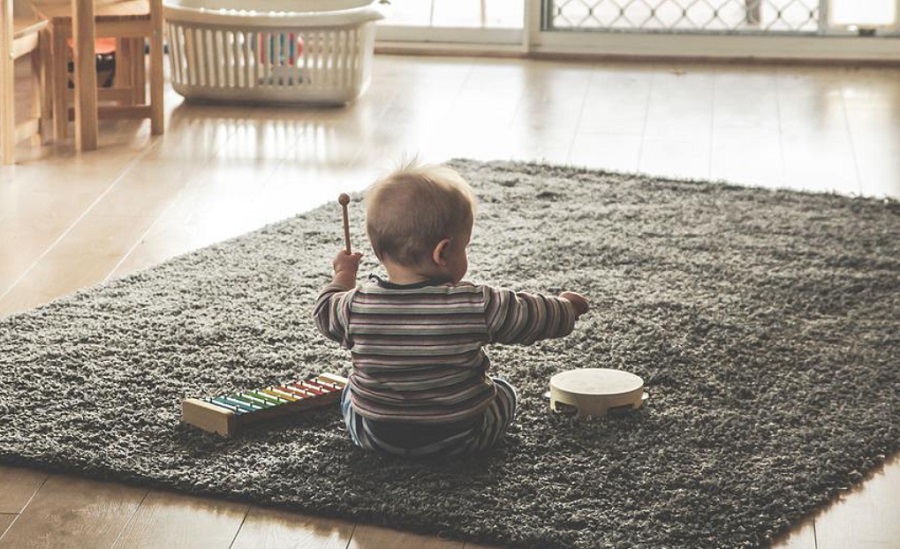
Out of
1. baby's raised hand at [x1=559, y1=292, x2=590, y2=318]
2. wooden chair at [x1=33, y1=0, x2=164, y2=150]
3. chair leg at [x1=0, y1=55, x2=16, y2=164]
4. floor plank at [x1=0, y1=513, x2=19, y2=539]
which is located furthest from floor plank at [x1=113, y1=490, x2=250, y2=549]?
wooden chair at [x1=33, y1=0, x2=164, y2=150]

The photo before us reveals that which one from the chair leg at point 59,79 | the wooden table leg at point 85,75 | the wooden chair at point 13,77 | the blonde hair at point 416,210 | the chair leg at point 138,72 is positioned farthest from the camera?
the chair leg at point 138,72

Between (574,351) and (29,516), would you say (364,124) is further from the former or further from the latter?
(29,516)

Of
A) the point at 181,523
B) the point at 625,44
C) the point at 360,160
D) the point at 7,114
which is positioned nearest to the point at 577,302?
the point at 181,523

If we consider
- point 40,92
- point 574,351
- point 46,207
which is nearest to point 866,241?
point 574,351

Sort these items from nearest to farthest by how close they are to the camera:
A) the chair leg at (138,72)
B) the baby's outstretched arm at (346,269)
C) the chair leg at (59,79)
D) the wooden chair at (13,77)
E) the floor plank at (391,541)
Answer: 1. the floor plank at (391,541)
2. the baby's outstretched arm at (346,269)
3. the wooden chair at (13,77)
4. the chair leg at (59,79)
5. the chair leg at (138,72)

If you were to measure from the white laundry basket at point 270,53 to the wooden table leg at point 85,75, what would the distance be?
46cm

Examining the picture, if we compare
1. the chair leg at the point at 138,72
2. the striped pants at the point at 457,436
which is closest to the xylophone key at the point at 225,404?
the striped pants at the point at 457,436

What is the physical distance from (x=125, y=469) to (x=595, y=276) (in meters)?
1.07

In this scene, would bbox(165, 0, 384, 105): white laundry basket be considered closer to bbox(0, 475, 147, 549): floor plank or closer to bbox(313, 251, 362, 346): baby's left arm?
bbox(313, 251, 362, 346): baby's left arm

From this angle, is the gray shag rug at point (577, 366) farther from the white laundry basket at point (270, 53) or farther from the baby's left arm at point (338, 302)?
the white laundry basket at point (270, 53)

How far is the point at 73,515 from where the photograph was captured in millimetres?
1705

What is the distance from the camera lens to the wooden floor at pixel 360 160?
1694 mm

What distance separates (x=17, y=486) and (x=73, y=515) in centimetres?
12

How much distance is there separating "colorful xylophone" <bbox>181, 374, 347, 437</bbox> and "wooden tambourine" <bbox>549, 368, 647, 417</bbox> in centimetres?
32
